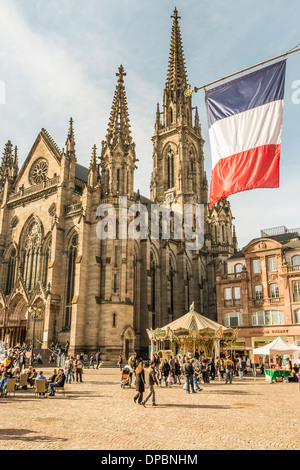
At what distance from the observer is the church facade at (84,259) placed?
120 ft

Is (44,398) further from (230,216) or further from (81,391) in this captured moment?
(230,216)

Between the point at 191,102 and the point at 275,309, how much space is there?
46.7 m

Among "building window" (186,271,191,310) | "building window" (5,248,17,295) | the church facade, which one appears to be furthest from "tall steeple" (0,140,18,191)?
"building window" (186,271,191,310)

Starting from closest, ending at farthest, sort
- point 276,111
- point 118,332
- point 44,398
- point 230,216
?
point 276,111
point 44,398
point 118,332
point 230,216

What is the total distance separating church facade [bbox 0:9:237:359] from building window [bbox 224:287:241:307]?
8072mm

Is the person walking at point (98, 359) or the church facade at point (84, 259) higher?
the church facade at point (84, 259)

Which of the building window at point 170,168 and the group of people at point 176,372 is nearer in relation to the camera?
the group of people at point 176,372

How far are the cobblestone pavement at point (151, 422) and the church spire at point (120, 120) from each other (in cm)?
3148

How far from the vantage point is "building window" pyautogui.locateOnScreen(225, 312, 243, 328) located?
41575mm

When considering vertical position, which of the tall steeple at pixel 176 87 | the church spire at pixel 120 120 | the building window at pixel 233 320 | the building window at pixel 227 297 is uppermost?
the tall steeple at pixel 176 87

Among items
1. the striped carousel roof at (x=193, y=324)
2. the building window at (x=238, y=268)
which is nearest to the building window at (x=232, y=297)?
the building window at (x=238, y=268)

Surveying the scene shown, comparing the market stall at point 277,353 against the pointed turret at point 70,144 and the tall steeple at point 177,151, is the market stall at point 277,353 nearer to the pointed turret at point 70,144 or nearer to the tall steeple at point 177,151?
the pointed turret at point 70,144

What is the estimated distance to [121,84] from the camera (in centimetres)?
4666
